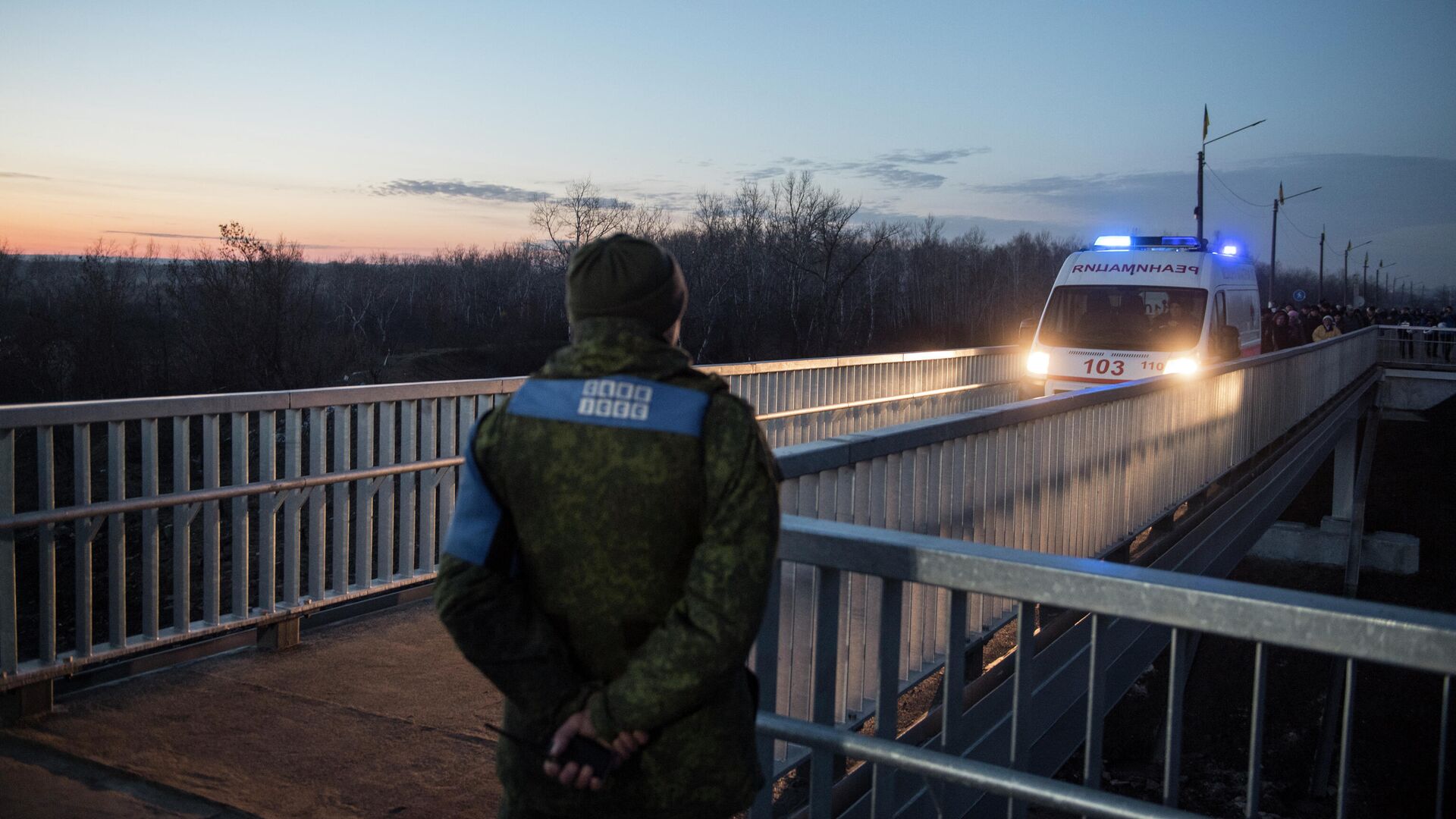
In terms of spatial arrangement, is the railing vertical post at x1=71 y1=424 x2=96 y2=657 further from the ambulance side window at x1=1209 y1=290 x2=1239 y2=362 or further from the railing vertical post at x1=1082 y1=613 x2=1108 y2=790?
the ambulance side window at x1=1209 y1=290 x2=1239 y2=362

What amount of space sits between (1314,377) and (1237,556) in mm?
7647

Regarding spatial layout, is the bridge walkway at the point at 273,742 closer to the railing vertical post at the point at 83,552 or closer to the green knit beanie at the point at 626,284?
the railing vertical post at the point at 83,552

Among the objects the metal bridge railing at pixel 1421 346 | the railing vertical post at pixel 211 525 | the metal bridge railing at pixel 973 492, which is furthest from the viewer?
the metal bridge railing at pixel 1421 346

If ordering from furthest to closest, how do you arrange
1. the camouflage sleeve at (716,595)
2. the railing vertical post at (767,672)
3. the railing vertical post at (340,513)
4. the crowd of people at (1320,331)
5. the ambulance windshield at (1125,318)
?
the crowd of people at (1320,331) < the ambulance windshield at (1125,318) < the railing vertical post at (340,513) < the railing vertical post at (767,672) < the camouflage sleeve at (716,595)

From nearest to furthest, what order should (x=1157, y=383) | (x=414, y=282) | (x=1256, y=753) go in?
(x=1256, y=753)
(x=1157, y=383)
(x=414, y=282)

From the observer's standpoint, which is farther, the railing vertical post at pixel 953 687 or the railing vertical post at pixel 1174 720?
the railing vertical post at pixel 953 687

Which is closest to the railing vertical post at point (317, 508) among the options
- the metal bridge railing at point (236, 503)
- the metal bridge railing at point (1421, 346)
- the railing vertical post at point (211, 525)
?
the metal bridge railing at point (236, 503)

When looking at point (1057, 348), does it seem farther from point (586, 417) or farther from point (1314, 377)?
point (586, 417)

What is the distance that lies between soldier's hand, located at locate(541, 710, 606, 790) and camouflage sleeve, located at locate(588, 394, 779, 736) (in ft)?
0.22

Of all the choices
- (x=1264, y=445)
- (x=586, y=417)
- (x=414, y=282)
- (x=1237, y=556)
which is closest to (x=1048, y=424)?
(x=586, y=417)

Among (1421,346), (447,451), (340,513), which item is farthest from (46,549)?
(1421,346)

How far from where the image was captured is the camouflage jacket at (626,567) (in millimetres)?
1919

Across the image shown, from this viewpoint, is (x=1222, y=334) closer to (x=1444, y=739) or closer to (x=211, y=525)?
(x=211, y=525)

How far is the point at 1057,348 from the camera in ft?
51.7
